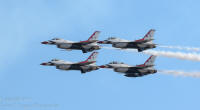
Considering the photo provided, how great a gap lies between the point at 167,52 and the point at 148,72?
13.0 meters

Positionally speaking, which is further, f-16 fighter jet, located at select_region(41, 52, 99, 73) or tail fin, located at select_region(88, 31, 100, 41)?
tail fin, located at select_region(88, 31, 100, 41)

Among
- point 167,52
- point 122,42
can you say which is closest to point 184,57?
point 167,52

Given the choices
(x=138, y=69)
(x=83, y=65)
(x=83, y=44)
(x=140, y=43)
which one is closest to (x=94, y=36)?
(x=83, y=44)

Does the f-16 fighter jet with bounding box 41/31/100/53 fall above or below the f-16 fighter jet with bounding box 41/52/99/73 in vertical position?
above

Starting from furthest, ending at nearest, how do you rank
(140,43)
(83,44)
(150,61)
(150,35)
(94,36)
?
(94,36) < (83,44) < (150,35) < (140,43) < (150,61)

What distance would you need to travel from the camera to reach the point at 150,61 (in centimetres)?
13638

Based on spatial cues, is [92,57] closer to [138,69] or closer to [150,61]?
[138,69]

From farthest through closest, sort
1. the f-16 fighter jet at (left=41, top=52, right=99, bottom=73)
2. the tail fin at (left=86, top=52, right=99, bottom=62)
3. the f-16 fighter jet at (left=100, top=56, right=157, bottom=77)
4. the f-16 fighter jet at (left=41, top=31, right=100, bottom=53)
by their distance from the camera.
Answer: the f-16 fighter jet at (left=41, top=31, right=100, bottom=53)
the tail fin at (left=86, top=52, right=99, bottom=62)
the f-16 fighter jet at (left=41, top=52, right=99, bottom=73)
the f-16 fighter jet at (left=100, top=56, right=157, bottom=77)

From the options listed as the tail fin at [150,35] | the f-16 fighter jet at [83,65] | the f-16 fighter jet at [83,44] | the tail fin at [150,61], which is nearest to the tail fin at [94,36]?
the f-16 fighter jet at [83,44]

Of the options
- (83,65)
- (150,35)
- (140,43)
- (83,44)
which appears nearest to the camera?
(140,43)

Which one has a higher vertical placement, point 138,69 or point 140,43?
point 140,43

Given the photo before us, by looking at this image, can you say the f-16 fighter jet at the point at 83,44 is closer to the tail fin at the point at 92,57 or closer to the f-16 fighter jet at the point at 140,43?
the tail fin at the point at 92,57

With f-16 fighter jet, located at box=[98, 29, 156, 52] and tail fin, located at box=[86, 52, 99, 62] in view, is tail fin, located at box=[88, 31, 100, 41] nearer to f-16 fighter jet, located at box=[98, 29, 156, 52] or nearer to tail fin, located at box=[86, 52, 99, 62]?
tail fin, located at box=[86, 52, 99, 62]

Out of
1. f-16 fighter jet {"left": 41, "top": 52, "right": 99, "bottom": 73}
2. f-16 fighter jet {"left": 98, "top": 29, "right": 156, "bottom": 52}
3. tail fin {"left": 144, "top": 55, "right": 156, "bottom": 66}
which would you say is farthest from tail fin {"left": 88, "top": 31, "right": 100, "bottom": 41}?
tail fin {"left": 144, "top": 55, "right": 156, "bottom": 66}
